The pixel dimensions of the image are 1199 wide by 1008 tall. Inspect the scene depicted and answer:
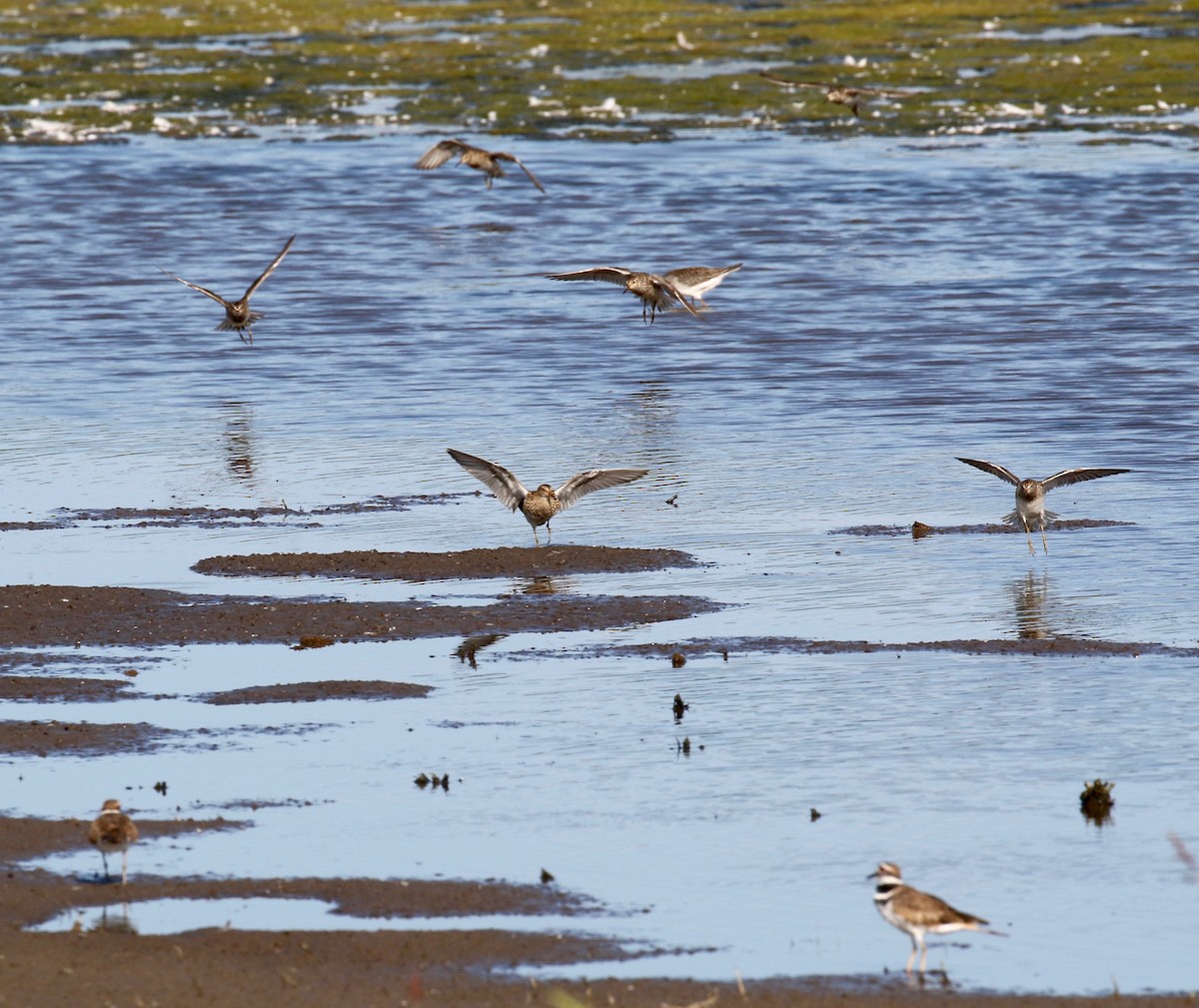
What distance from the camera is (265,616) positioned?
53.0 feet

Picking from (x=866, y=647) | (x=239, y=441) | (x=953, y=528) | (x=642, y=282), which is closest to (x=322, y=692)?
(x=866, y=647)

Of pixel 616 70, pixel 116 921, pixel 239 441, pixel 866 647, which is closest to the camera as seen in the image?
pixel 116 921

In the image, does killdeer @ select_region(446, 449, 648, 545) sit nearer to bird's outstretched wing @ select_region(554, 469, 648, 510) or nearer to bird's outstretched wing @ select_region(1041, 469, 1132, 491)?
bird's outstretched wing @ select_region(554, 469, 648, 510)

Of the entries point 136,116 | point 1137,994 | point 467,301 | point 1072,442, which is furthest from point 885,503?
point 136,116

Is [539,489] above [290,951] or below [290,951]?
above

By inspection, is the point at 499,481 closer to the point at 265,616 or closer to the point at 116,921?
the point at 265,616

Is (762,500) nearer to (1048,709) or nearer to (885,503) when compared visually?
(885,503)

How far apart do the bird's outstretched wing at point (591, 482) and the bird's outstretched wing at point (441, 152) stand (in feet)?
57.6

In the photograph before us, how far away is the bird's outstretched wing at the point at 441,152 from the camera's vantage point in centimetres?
3600

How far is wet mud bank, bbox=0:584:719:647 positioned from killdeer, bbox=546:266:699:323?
567 centimetres

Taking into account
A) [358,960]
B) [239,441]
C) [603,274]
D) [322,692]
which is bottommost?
[358,960]

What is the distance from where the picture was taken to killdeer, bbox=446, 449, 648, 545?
1842 cm

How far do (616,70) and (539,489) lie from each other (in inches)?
1849

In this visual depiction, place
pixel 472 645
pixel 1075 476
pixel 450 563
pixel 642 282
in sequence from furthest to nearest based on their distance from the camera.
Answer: pixel 642 282, pixel 450 563, pixel 1075 476, pixel 472 645
